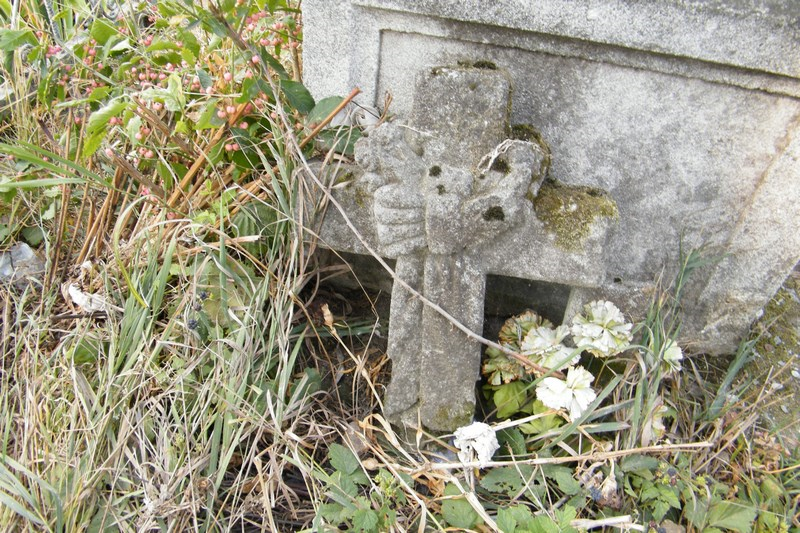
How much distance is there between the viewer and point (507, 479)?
188cm

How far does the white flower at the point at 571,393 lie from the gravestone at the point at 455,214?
0.25 metres

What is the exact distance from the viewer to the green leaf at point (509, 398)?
6.66 ft

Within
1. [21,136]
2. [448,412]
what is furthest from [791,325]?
[21,136]

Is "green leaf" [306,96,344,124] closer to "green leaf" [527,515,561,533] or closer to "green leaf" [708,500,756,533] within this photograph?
"green leaf" [527,515,561,533]

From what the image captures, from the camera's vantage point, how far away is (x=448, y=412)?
1950 millimetres

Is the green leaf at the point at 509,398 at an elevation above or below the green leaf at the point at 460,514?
above

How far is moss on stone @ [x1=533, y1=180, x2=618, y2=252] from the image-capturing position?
1826 mm

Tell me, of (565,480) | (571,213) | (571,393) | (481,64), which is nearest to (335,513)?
(565,480)

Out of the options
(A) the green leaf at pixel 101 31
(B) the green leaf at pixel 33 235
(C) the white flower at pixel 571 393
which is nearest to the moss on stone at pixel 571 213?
(C) the white flower at pixel 571 393

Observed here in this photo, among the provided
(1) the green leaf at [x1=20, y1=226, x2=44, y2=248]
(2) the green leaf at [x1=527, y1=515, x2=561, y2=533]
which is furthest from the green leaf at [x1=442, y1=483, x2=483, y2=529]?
(1) the green leaf at [x1=20, y1=226, x2=44, y2=248]

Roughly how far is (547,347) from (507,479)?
Result: 451 millimetres

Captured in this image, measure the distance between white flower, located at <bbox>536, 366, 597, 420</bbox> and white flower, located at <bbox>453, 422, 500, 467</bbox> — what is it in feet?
0.70

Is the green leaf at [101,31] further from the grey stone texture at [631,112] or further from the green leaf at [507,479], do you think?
the green leaf at [507,479]

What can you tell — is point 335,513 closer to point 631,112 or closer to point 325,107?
point 325,107
